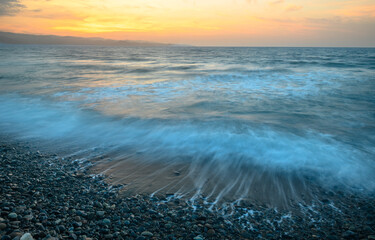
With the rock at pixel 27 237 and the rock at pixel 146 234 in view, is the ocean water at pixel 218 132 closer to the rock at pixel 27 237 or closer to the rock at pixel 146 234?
the rock at pixel 146 234

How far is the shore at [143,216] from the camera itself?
2533mm

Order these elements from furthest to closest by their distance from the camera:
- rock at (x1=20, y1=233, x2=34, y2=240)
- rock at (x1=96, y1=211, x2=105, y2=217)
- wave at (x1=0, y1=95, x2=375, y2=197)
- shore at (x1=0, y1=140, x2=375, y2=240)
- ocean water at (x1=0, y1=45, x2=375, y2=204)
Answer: wave at (x1=0, y1=95, x2=375, y2=197) → ocean water at (x1=0, y1=45, x2=375, y2=204) → rock at (x1=96, y1=211, x2=105, y2=217) → shore at (x1=0, y1=140, x2=375, y2=240) → rock at (x1=20, y1=233, x2=34, y2=240)

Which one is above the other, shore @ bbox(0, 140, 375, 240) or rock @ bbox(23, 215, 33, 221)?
rock @ bbox(23, 215, 33, 221)

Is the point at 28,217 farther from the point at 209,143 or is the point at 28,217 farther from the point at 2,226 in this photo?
the point at 209,143

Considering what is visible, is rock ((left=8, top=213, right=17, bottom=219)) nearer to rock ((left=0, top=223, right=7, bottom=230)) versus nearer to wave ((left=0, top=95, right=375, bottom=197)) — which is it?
rock ((left=0, top=223, right=7, bottom=230))

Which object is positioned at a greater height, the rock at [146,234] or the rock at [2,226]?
the rock at [2,226]

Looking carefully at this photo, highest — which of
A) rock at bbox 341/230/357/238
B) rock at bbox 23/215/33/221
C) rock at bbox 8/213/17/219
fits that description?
rock at bbox 8/213/17/219

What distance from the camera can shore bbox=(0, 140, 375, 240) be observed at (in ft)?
8.31

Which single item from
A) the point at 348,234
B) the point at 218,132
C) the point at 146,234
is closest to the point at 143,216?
the point at 146,234

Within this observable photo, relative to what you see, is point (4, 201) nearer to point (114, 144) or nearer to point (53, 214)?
point (53, 214)

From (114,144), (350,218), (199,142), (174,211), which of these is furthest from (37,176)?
(350,218)

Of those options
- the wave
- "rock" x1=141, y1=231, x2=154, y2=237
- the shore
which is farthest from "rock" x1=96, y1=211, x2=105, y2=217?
the wave

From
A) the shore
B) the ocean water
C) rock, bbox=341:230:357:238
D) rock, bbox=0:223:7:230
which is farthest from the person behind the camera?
the ocean water

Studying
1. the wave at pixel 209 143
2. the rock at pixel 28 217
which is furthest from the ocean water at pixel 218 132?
the rock at pixel 28 217
